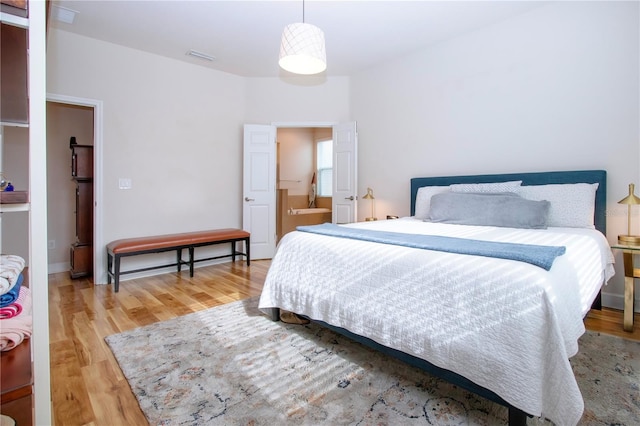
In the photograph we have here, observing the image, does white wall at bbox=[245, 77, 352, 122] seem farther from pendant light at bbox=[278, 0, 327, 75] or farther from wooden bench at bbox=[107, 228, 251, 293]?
pendant light at bbox=[278, 0, 327, 75]

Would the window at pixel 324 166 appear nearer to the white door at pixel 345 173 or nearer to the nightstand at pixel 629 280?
the white door at pixel 345 173

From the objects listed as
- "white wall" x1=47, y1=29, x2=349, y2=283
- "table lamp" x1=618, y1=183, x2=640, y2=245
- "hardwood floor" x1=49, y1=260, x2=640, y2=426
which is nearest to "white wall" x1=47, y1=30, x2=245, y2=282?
"white wall" x1=47, y1=29, x2=349, y2=283

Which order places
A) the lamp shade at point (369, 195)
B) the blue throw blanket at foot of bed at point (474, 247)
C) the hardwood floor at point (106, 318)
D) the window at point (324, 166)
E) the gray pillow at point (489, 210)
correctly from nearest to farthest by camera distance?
the blue throw blanket at foot of bed at point (474, 247), the hardwood floor at point (106, 318), the gray pillow at point (489, 210), the lamp shade at point (369, 195), the window at point (324, 166)

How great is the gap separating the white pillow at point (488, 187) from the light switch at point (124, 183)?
12.4ft

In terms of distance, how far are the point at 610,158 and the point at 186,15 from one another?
4.16 m

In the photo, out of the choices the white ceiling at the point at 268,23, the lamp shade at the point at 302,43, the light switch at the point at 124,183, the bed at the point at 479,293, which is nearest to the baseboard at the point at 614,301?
the bed at the point at 479,293

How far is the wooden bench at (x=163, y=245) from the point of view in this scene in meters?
3.42

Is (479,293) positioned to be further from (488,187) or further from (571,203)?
(488,187)

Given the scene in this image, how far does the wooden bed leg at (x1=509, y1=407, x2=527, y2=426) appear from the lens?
1.28m

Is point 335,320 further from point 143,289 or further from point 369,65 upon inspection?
point 369,65

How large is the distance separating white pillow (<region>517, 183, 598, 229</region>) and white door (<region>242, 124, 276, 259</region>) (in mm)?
3406

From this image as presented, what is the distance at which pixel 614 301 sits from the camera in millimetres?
2838

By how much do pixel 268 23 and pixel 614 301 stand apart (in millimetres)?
4222

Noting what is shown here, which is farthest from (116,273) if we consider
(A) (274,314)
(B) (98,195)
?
(A) (274,314)
